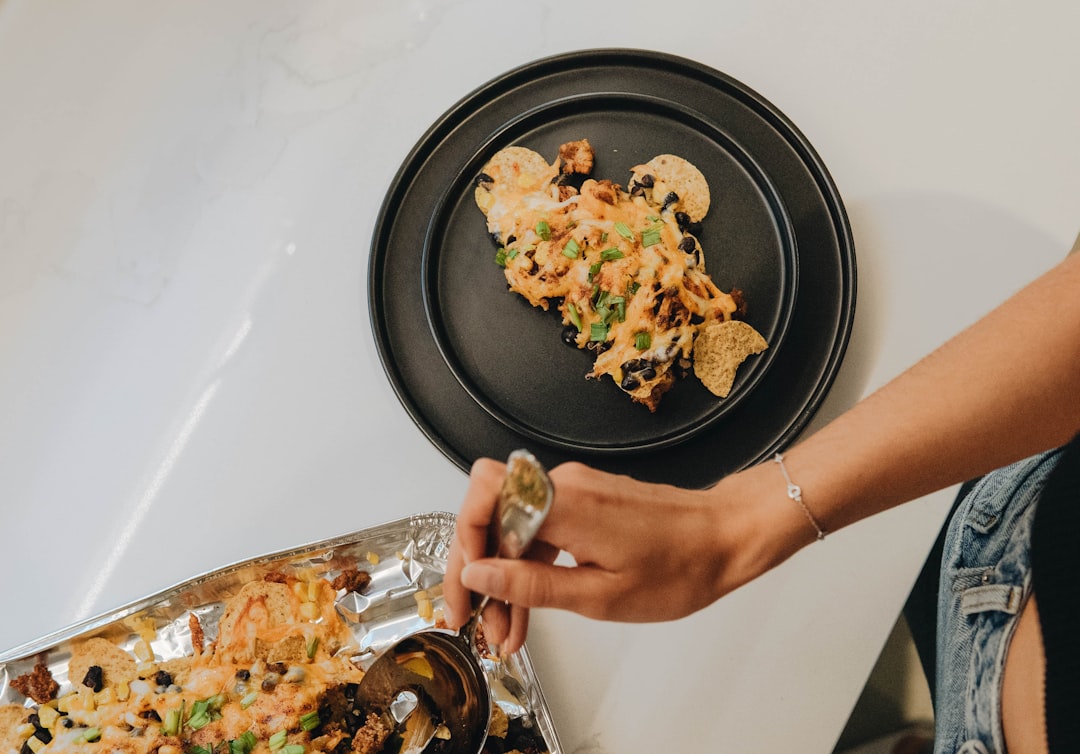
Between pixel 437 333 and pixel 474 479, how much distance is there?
533mm

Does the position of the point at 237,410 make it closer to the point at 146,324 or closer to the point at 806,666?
the point at 146,324

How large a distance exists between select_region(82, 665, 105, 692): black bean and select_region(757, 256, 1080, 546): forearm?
3.79ft

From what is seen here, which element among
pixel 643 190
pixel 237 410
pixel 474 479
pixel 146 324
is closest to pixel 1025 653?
Answer: pixel 474 479

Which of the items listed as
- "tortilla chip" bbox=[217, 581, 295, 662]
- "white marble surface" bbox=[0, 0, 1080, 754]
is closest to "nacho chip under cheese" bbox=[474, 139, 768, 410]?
"white marble surface" bbox=[0, 0, 1080, 754]

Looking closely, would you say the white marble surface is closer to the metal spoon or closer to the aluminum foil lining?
the aluminum foil lining

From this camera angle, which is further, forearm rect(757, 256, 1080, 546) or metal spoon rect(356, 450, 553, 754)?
metal spoon rect(356, 450, 553, 754)

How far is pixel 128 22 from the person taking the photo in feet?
4.82

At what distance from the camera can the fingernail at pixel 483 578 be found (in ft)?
2.68

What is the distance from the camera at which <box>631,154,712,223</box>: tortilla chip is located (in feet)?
4.40

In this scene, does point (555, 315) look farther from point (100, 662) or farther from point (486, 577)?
point (100, 662)

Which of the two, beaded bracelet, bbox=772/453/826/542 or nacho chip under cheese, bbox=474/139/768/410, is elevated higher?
nacho chip under cheese, bbox=474/139/768/410

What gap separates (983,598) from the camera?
1.00m

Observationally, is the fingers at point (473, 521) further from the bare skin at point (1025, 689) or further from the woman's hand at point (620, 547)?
the bare skin at point (1025, 689)

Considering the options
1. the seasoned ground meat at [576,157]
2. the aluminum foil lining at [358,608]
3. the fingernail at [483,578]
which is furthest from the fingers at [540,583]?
the seasoned ground meat at [576,157]
